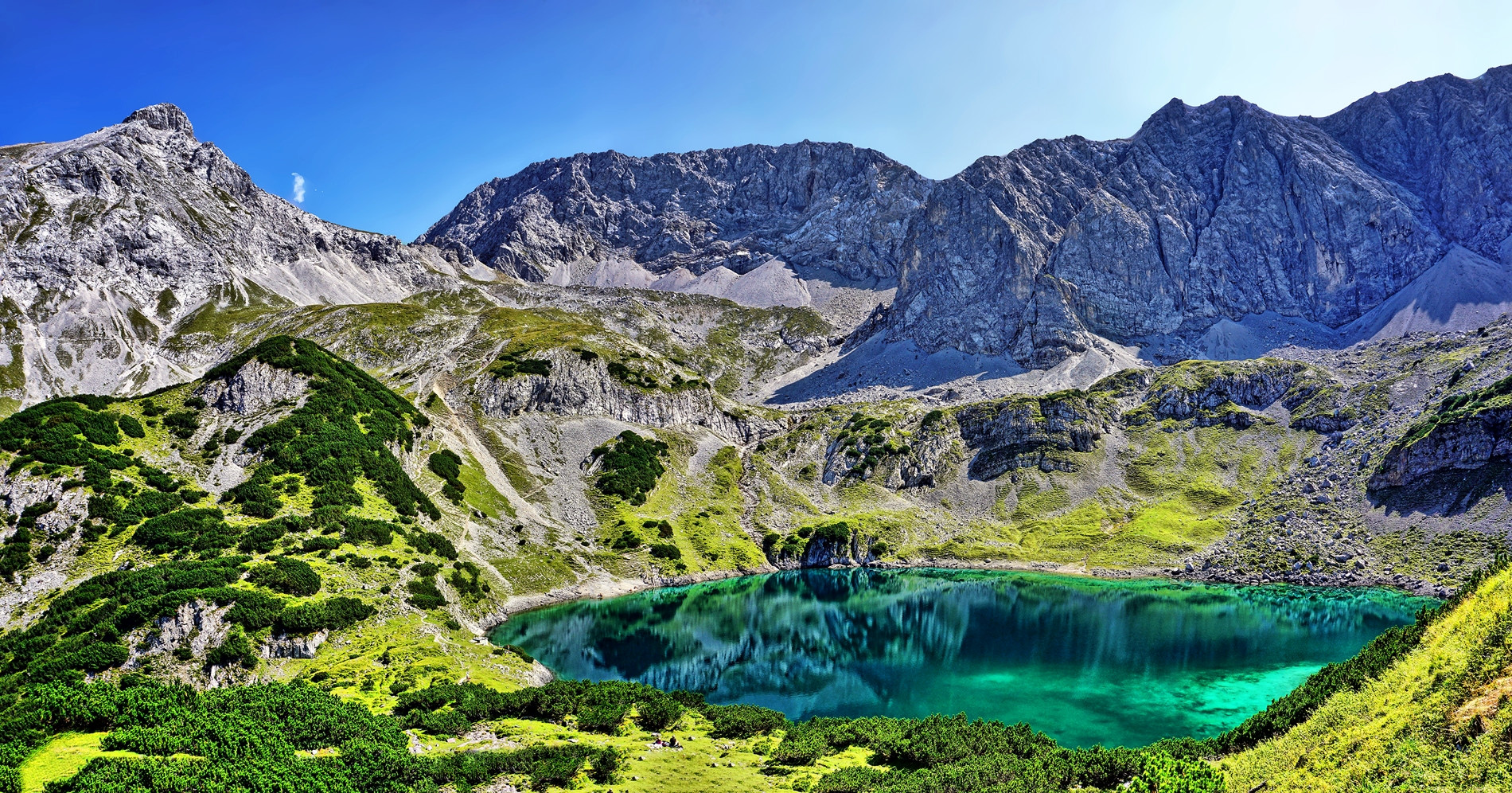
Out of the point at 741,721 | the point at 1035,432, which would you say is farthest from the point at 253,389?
the point at 1035,432

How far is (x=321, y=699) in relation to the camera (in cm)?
2880

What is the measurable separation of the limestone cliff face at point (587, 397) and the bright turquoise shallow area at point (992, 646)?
2742 inches

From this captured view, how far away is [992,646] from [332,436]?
91566 mm

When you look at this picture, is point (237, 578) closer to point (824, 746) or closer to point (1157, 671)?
point (824, 746)

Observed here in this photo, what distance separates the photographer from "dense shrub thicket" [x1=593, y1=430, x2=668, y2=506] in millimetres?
140000

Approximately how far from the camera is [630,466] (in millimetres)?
147875

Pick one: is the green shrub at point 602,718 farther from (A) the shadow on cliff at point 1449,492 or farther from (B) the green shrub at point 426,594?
(A) the shadow on cliff at point 1449,492

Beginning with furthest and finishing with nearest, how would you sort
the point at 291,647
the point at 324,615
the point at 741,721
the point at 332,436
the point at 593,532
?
the point at 593,532, the point at 332,436, the point at 324,615, the point at 291,647, the point at 741,721

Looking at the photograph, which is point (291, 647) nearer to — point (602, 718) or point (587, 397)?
point (602, 718)

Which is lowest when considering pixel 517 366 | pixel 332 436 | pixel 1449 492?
pixel 1449 492

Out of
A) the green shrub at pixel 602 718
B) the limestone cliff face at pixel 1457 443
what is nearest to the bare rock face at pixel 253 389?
the green shrub at pixel 602 718

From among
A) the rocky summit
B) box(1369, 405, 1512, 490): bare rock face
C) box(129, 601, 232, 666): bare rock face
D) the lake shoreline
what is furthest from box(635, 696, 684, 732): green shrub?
box(1369, 405, 1512, 490): bare rock face

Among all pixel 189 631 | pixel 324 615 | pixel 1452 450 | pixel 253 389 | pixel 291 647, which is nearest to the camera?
pixel 189 631

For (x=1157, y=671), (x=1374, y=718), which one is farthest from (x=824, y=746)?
(x=1157, y=671)
